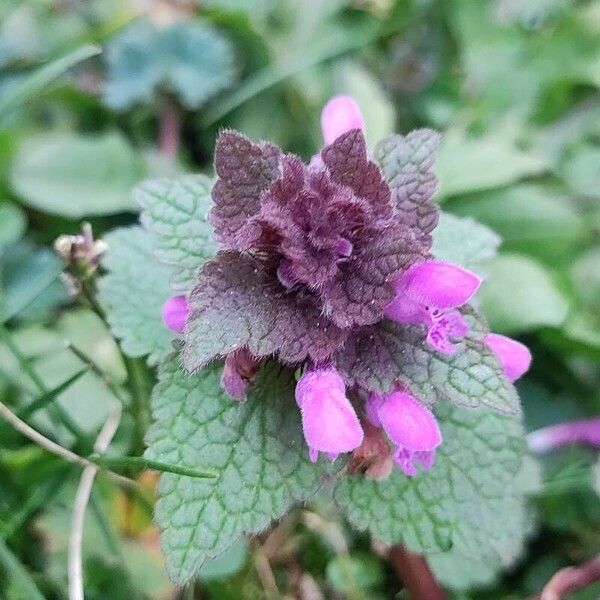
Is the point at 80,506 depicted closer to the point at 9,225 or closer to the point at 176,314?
the point at 176,314

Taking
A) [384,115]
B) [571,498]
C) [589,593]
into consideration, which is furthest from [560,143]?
[589,593]

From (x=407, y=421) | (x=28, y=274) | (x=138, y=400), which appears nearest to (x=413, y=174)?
(x=407, y=421)

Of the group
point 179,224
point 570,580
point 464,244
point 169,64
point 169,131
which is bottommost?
point 570,580

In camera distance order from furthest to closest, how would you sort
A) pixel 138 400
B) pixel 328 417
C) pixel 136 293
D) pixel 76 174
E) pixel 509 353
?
pixel 76 174 < pixel 138 400 < pixel 136 293 < pixel 509 353 < pixel 328 417

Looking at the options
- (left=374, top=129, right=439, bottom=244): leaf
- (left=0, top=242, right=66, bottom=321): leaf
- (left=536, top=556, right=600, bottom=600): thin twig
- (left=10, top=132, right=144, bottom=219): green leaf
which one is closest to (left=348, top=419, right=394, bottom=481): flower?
(left=374, top=129, right=439, bottom=244): leaf

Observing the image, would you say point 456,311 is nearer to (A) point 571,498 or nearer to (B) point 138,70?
(A) point 571,498

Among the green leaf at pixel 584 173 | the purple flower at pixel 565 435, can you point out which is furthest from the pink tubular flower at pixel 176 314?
the green leaf at pixel 584 173
